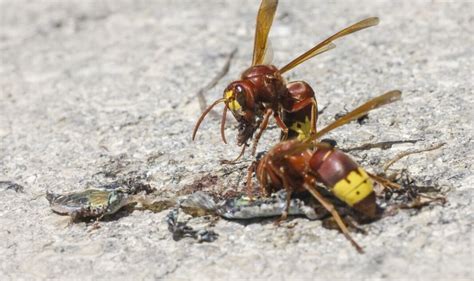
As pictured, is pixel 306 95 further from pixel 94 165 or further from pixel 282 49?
pixel 282 49

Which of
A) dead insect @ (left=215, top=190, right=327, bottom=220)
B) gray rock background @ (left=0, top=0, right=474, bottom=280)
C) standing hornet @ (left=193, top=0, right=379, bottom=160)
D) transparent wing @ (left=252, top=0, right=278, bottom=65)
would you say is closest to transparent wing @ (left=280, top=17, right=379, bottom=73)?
standing hornet @ (left=193, top=0, right=379, bottom=160)

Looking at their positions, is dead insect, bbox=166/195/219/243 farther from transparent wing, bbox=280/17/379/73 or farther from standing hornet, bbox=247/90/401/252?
transparent wing, bbox=280/17/379/73

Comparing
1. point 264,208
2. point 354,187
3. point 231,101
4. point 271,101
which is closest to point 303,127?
point 271,101

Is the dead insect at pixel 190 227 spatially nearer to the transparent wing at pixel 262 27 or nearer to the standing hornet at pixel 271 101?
the standing hornet at pixel 271 101

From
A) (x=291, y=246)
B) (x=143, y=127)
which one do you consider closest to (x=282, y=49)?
(x=143, y=127)

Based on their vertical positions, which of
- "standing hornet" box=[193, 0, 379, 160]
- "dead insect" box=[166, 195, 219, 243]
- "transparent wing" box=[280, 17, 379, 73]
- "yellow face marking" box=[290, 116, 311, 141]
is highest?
"transparent wing" box=[280, 17, 379, 73]
